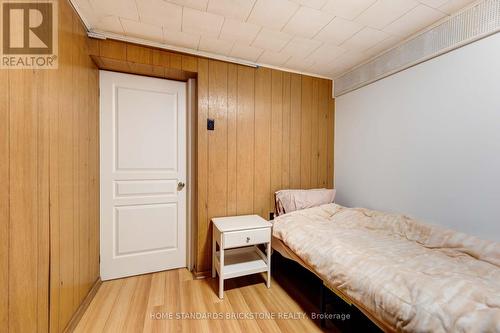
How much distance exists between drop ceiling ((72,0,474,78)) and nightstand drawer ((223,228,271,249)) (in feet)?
5.72

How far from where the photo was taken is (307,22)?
1686mm

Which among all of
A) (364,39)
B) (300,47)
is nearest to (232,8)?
(300,47)

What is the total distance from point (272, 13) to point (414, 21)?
1125mm

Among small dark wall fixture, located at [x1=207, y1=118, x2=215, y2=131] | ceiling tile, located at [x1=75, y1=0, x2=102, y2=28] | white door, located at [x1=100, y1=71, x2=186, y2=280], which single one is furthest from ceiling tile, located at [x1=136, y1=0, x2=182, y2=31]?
small dark wall fixture, located at [x1=207, y1=118, x2=215, y2=131]

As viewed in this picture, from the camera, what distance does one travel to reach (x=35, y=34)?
44.6 inches

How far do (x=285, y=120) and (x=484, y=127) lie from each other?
164cm

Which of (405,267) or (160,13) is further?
(160,13)

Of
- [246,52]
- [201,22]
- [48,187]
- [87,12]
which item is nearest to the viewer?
[48,187]

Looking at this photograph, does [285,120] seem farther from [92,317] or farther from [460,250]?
[92,317]

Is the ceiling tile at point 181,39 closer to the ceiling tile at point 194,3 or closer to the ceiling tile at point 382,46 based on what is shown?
the ceiling tile at point 194,3

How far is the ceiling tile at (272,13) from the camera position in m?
Answer: 1.49

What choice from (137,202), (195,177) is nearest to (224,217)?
(195,177)

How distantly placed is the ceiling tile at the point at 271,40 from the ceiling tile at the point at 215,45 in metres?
0.26

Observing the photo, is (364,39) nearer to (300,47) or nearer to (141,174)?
(300,47)
